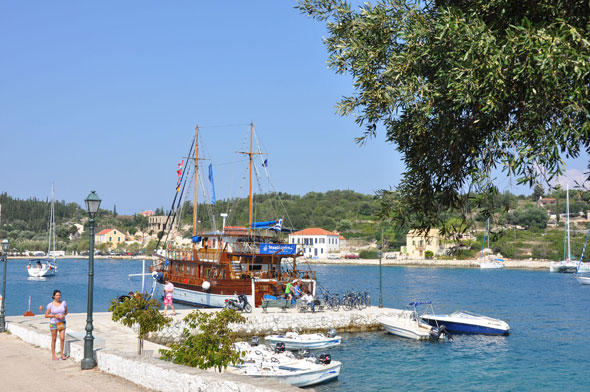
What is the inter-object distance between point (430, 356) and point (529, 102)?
22.7m

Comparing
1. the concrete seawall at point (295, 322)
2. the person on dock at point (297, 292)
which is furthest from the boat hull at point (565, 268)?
the person on dock at point (297, 292)

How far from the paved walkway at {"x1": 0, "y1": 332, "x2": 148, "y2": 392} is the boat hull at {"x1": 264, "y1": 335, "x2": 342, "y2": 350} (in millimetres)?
11998

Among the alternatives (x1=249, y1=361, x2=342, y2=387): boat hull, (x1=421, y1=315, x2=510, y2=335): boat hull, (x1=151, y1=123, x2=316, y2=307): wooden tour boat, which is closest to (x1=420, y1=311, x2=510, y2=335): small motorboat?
(x1=421, y1=315, x2=510, y2=335): boat hull

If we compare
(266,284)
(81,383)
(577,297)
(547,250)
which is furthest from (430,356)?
(547,250)

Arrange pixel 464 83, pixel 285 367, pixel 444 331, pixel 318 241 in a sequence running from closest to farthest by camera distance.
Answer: pixel 464 83 → pixel 285 367 → pixel 444 331 → pixel 318 241

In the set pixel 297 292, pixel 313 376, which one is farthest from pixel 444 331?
pixel 313 376

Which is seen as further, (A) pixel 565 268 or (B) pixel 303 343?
(A) pixel 565 268

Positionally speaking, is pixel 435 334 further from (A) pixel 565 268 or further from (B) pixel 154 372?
(A) pixel 565 268

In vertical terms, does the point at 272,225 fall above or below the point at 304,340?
above

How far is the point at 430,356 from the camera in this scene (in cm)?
2688

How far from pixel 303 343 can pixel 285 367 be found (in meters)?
5.76

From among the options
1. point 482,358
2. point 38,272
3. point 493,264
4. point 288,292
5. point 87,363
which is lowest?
point 38,272

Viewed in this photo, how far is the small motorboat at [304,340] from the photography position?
81.4 ft

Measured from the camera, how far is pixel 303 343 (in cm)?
2495
